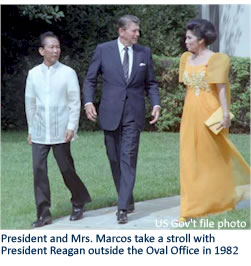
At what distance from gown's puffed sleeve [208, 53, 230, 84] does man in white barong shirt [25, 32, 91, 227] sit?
1.30 metres

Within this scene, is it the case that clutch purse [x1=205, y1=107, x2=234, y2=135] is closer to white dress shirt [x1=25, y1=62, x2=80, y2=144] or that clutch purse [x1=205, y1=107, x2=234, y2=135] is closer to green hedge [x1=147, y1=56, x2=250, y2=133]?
white dress shirt [x1=25, y1=62, x2=80, y2=144]

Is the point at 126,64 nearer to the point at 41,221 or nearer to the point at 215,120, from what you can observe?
the point at 215,120

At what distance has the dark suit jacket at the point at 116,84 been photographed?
21.8 feet

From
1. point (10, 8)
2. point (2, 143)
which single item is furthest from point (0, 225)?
point (10, 8)

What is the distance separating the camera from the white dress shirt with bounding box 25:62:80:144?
645cm

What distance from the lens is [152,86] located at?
6.82 m

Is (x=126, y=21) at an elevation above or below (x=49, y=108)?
above

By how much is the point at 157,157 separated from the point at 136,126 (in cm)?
462

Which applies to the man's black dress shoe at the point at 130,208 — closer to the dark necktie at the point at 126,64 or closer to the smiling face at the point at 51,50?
the dark necktie at the point at 126,64

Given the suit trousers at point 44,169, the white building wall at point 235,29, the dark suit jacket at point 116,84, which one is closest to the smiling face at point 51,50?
the dark suit jacket at point 116,84

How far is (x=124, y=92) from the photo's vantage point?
6.65 meters

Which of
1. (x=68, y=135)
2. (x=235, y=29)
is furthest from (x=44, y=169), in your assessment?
(x=235, y=29)

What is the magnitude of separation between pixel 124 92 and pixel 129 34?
58 cm

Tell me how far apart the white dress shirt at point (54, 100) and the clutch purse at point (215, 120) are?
130cm
